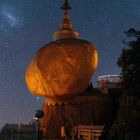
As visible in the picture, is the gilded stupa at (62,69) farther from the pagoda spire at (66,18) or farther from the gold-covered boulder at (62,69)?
the pagoda spire at (66,18)

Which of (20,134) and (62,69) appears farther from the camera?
(62,69)

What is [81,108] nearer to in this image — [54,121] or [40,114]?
[54,121]

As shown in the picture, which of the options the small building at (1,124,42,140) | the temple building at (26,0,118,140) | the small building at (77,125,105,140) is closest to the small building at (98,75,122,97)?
the temple building at (26,0,118,140)

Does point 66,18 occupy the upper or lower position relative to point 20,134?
upper

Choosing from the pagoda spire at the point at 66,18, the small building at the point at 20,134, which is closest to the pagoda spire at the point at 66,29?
the pagoda spire at the point at 66,18

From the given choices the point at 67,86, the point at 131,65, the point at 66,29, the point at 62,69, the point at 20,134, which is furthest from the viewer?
the point at 66,29

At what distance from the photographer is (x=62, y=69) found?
33.9 meters

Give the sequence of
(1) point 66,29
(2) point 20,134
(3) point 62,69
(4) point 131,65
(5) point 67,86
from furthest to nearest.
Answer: (1) point 66,29 < (3) point 62,69 < (5) point 67,86 < (4) point 131,65 < (2) point 20,134

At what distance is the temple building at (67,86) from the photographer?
3375cm

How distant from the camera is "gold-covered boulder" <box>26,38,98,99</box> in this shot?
3381 cm

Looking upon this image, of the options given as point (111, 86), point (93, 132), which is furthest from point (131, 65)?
point (111, 86)

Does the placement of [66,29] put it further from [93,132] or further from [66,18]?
[93,132]

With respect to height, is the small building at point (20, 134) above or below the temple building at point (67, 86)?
below

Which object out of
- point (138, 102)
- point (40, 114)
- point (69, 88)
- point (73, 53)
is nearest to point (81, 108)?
point (69, 88)
